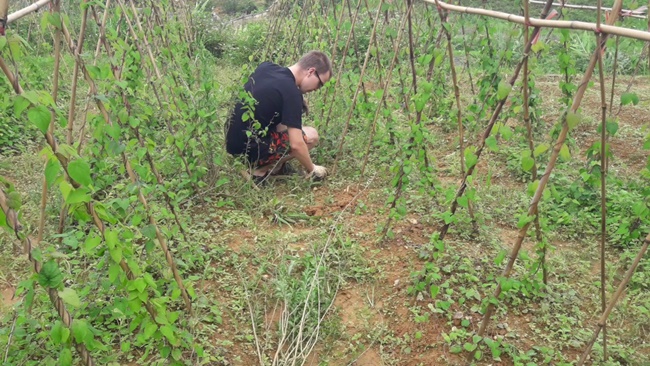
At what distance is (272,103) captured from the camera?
3.28 metres

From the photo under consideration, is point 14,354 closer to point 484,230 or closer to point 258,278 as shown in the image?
point 258,278

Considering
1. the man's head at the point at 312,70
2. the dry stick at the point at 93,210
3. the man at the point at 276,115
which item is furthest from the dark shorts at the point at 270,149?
the dry stick at the point at 93,210

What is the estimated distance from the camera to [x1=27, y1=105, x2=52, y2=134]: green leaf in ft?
3.48

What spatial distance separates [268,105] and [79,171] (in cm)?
220

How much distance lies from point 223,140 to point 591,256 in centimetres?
258

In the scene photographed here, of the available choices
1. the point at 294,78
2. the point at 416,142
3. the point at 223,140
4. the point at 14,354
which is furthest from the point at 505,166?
the point at 14,354

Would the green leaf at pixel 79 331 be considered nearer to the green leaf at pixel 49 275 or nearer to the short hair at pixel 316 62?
the green leaf at pixel 49 275

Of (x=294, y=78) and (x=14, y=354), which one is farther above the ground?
(x=294, y=78)

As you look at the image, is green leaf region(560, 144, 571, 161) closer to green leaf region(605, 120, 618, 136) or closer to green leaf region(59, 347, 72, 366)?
green leaf region(605, 120, 618, 136)

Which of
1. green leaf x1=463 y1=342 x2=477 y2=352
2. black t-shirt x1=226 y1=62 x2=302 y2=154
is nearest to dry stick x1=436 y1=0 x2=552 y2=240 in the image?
green leaf x1=463 y1=342 x2=477 y2=352

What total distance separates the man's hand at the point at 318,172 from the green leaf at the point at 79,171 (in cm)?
240

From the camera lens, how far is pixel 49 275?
1203 mm

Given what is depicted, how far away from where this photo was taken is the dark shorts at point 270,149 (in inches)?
135

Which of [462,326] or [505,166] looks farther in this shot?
[505,166]
